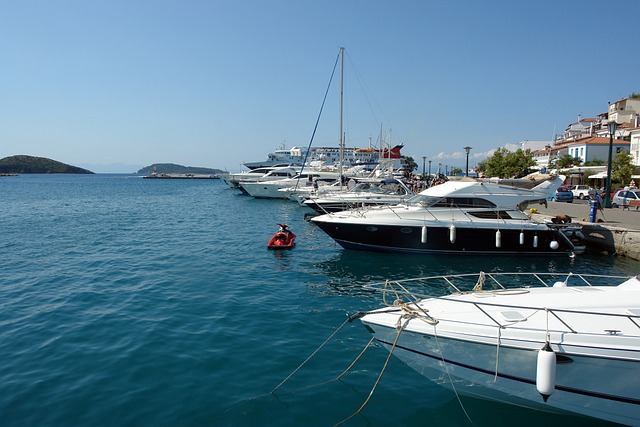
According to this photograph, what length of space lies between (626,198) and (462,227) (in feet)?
62.6

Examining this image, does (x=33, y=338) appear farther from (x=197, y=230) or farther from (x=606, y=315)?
(x=197, y=230)

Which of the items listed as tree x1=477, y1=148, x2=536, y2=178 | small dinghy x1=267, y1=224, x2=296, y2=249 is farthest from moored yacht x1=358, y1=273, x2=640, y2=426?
tree x1=477, y1=148, x2=536, y2=178

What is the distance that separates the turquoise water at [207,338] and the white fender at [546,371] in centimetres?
137

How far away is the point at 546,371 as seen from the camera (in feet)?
16.7

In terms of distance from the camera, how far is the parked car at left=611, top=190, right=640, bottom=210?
28484 millimetres

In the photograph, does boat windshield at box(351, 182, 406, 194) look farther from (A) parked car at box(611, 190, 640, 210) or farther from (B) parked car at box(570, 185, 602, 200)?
(B) parked car at box(570, 185, 602, 200)

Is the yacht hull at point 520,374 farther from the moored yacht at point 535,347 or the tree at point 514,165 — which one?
the tree at point 514,165

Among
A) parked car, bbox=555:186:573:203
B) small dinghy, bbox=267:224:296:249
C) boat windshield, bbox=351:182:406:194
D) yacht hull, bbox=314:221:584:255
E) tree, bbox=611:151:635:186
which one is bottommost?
small dinghy, bbox=267:224:296:249

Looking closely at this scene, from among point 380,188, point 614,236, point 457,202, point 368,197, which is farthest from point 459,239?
point 380,188

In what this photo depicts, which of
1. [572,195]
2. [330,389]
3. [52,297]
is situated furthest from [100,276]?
[572,195]

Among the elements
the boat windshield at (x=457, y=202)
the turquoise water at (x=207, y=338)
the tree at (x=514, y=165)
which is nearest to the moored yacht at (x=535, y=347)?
the turquoise water at (x=207, y=338)

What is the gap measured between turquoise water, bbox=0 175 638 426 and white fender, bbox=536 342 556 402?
137cm

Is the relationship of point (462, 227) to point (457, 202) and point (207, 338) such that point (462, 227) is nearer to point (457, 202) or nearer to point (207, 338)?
point (457, 202)

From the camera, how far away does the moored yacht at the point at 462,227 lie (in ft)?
56.5
